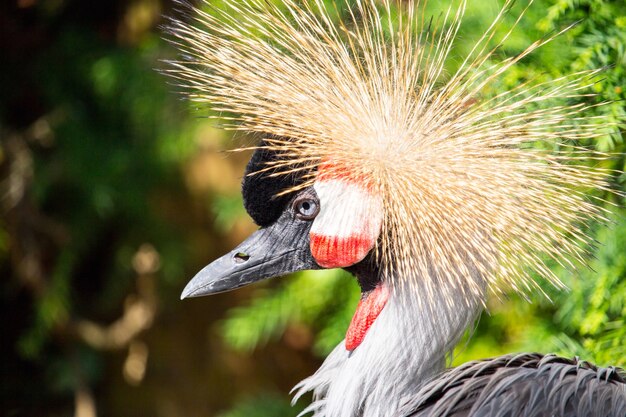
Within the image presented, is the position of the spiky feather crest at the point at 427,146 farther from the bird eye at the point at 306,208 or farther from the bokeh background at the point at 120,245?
the bokeh background at the point at 120,245

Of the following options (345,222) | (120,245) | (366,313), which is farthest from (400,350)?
(120,245)

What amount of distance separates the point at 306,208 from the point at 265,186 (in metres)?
0.06

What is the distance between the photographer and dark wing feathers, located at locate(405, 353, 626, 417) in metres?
0.79

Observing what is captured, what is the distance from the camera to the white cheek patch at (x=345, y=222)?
838 mm

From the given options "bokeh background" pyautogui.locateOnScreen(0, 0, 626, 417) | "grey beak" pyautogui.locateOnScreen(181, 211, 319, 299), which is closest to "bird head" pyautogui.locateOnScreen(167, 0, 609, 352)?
"grey beak" pyautogui.locateOnScreen(181, 211, 319, 299)

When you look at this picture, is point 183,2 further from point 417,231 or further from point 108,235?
point 108,235

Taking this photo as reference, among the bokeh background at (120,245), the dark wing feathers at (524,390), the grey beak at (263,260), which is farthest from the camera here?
the bokeh background at (120,245)

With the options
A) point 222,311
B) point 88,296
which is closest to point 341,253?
point 222,311

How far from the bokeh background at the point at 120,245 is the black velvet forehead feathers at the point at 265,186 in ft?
2.31

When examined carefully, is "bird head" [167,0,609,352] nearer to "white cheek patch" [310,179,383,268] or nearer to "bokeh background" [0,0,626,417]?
"white cheek patch" [310,179,383,268]

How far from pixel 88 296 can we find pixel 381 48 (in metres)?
1.81

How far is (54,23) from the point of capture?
2.09 meters

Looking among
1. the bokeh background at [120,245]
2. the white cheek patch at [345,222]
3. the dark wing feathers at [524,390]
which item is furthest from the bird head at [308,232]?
the bokeh background at [120,245]

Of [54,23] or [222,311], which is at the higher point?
[54,23]
